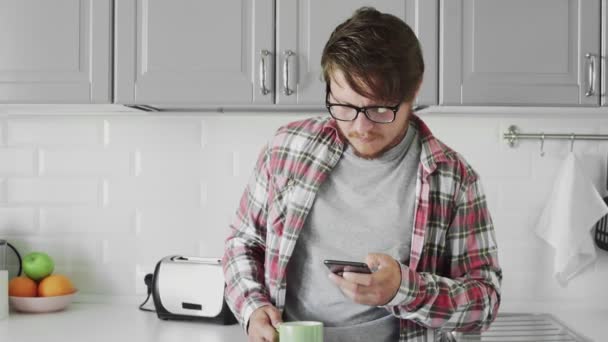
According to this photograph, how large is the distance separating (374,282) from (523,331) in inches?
38.8

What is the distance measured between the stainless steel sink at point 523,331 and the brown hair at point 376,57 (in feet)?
2.62

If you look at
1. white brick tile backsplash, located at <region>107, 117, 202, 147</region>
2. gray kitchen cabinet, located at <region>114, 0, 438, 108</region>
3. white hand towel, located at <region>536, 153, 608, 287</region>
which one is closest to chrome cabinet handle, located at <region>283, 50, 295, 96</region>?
gray kitchen cabinet, located at <region>114, 0, 438, 108</region>

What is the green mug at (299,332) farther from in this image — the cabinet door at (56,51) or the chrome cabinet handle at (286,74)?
the cabinet door at (56,51)

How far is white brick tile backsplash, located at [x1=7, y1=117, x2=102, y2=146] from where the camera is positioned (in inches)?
96.6

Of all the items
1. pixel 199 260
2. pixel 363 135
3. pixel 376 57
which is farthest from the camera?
pixel 199 260

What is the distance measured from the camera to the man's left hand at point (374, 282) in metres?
1.33

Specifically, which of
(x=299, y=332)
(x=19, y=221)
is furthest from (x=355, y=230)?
(x=19, y=221)

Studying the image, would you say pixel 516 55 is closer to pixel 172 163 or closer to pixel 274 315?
pixel 274 315

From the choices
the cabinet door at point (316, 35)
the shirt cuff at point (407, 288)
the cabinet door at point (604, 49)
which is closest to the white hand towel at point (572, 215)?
the cabinet door at point (604, 49)

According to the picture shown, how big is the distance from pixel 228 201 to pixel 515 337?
101cm

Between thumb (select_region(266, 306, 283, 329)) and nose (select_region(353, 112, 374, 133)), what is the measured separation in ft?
1.36

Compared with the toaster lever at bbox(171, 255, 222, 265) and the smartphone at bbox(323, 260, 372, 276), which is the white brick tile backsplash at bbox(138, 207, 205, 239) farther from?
the smartphone at bbox(323, 260, 372, 276)

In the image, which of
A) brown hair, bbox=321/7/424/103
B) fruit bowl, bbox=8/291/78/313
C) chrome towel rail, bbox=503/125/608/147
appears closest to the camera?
brown hair, bbox=321/7/424/103

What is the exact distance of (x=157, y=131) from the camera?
7.98 ft
